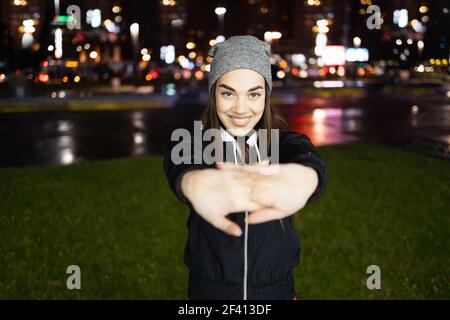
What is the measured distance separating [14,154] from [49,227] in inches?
242

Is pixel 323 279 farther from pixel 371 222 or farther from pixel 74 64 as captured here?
pixel 74 64

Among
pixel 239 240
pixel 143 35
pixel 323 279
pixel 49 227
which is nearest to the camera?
pixel 239 240

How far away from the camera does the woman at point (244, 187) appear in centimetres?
169

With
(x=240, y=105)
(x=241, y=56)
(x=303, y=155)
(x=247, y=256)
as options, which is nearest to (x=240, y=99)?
(x=240, y=105)

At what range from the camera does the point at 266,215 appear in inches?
68.8

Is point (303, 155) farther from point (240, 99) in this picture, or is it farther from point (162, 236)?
point (162, 236)

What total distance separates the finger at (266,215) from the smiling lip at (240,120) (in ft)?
1.49

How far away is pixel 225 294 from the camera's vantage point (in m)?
2.26

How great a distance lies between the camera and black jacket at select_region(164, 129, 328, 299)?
2154mm

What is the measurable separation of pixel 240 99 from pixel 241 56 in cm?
16

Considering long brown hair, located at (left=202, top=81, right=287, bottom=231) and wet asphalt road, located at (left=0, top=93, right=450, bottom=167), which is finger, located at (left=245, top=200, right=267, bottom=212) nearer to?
long brown hair, located at (left=202, top=81, right=287, bottom=231)

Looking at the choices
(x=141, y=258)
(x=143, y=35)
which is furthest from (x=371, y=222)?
(x=143, y=35)

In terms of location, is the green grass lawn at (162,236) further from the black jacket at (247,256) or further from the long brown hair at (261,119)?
the long brown hair at (261,119)

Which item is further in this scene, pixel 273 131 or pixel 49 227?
pixel 49 227
